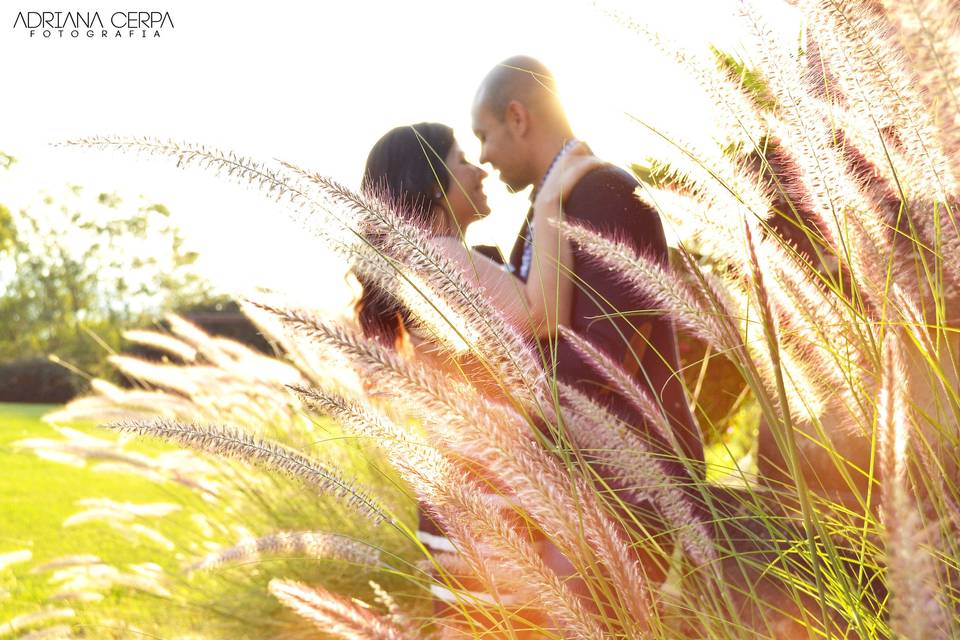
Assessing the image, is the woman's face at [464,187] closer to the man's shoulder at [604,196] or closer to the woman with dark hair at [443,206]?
the woman with dark hair at [443,206]

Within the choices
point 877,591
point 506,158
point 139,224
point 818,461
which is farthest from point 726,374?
point 139,224

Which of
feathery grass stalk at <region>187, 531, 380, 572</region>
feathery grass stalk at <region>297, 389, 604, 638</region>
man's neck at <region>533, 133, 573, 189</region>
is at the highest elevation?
man's neck at <region>533, 133, 573, 189</region>

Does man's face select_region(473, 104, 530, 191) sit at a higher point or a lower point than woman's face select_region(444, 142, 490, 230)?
higher

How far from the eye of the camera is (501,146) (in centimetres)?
268

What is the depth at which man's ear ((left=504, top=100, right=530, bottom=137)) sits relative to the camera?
2637mm

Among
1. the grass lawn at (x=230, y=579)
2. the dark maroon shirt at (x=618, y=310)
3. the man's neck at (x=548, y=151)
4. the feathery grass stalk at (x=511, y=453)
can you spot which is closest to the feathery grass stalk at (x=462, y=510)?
the feathery grass stalk at (x=511, y=453)

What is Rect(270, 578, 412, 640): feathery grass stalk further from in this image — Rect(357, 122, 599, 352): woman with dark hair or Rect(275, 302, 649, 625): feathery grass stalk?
Rect(357, 122, 599, 352): woman with dark hair

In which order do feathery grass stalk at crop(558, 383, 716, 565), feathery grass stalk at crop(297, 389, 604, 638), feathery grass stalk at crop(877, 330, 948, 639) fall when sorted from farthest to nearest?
1. feathery grass stalk at crop(558, 383, 716, 565)
2. feathery grass stalk at crop(297, 389, 604, 638)
3. feathery grass stalk at crop(877, 330, 948, 639)

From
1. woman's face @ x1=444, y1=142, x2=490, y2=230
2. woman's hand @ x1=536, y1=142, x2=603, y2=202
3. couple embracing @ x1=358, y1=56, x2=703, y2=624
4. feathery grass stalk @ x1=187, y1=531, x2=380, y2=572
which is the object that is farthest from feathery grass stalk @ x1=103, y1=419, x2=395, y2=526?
woman's face @ x1=444, y1=142, x2=490, y2=230

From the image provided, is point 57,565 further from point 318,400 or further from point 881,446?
point 881,446

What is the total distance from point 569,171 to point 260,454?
4.75 ft

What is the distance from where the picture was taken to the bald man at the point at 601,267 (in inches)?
83.2

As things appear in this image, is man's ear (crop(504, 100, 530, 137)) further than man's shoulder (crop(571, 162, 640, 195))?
Yes

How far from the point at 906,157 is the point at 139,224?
92.2ft
